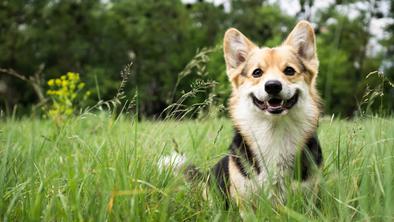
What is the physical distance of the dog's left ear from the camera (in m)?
3.93

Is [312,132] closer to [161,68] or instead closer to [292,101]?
[292,101]

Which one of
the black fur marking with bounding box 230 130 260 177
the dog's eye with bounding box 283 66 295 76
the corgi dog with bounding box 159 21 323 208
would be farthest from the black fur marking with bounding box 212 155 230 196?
the dog's eye with bounding box 283 66 295 76

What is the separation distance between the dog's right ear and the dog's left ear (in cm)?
Result: 37

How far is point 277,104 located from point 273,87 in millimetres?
188

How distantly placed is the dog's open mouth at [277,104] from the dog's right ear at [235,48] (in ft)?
2.46

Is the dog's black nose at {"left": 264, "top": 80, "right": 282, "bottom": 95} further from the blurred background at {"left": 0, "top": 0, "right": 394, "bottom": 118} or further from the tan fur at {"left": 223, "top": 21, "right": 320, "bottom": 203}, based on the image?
the blurred background at {"left": 0, "top": 0, "right": 394, "bottom": 118}

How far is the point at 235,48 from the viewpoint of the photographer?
421 centimetres

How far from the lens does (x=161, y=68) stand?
104 ft

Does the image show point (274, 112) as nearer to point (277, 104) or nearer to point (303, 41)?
point (277, 104)

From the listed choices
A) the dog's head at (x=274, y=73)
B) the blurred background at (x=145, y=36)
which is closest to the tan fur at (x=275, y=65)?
the dog's head at (x=274, y=73)

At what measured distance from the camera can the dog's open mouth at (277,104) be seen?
349 cm

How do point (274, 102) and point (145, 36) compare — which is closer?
point (274, 102)

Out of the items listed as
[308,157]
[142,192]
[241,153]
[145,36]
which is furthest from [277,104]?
[145,36]

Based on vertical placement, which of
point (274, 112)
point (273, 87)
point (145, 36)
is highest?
point (273, 87)
